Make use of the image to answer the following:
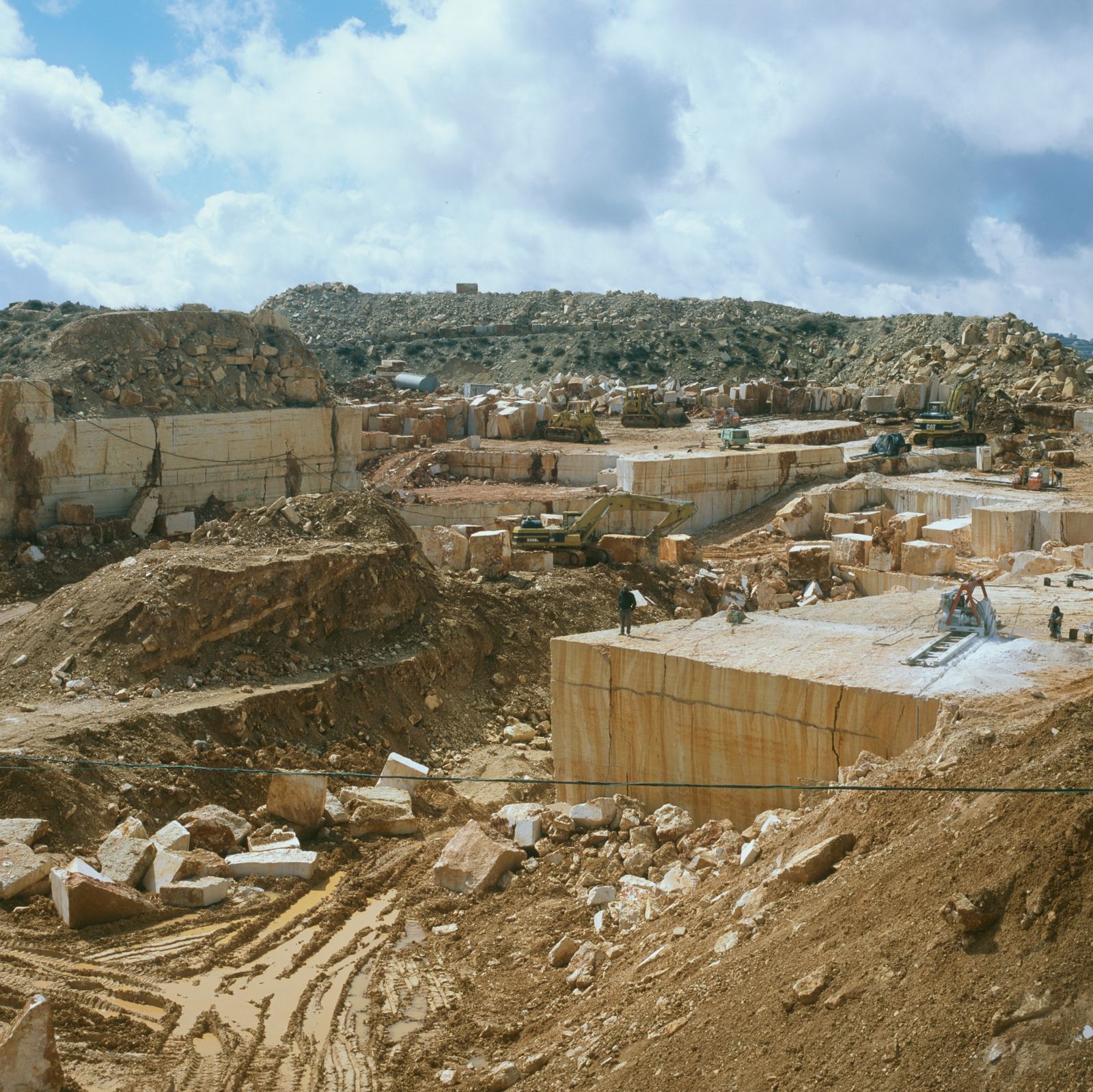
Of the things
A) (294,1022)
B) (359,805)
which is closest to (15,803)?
(359,805)

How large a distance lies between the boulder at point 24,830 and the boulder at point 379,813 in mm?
2551

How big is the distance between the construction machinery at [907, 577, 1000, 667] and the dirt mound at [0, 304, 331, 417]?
15580mm

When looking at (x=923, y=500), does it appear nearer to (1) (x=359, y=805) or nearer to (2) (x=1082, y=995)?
(1) (x=359, y=805)

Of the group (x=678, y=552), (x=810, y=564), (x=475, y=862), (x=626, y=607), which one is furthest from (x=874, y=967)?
(x=678, y=552)

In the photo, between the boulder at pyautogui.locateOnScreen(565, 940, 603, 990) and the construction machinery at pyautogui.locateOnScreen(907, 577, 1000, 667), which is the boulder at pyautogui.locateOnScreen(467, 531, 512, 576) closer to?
the construction machinery at pyautogui.locateOnScreen(907, 577, 1000, 667)

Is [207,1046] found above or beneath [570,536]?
beneath

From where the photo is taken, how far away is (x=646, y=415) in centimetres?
3962

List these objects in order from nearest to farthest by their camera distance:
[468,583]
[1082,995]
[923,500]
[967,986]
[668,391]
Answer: [1082,995], [967,986], [468,583], [923,500], [668,391]

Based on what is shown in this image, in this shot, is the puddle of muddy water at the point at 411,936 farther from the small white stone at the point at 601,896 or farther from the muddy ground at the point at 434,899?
the small white stone at the point at 601,896

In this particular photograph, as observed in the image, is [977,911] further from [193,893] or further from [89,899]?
[89,899]

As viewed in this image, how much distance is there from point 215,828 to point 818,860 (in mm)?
5618

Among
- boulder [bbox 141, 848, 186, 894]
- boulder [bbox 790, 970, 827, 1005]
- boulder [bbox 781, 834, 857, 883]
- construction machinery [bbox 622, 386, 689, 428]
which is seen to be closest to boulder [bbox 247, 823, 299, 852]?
boulder [bbox 141, 848, 186, 894]

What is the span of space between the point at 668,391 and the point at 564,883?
34931mm

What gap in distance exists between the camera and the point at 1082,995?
174 inches
